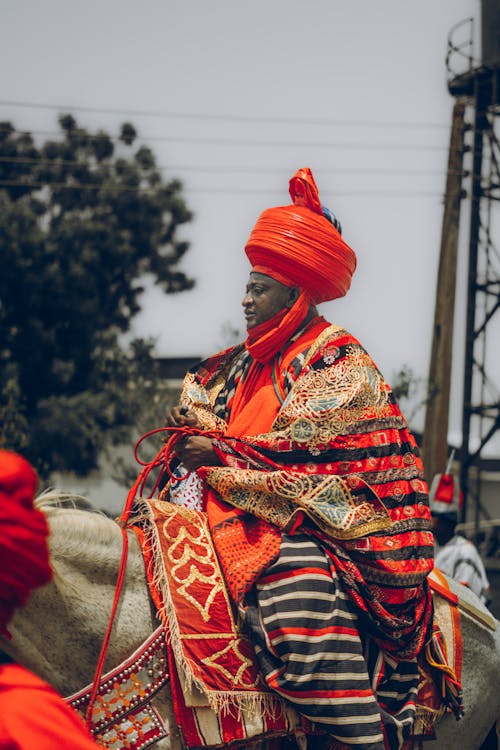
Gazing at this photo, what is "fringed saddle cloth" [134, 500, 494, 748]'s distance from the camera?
371 cm

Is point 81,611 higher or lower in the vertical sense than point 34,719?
lower

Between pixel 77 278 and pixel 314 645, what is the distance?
18.8m

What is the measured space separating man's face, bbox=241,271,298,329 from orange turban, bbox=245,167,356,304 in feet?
0.11

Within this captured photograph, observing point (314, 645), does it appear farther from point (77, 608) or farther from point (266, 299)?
point (266, 299)

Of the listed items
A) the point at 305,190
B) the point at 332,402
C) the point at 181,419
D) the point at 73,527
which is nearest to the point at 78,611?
the point at 73,527

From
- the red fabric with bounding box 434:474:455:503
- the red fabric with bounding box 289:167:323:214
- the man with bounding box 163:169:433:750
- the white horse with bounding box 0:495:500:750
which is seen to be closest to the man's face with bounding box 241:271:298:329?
the man with bounding box 163:169:433:750

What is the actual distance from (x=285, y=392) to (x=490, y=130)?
46.0 ft

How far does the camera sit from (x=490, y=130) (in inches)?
679

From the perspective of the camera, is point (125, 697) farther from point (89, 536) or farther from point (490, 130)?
point (490, 130)

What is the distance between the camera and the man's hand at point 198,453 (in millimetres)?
4176

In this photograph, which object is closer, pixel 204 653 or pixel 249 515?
pixel 204 653

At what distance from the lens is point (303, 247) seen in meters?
4.41

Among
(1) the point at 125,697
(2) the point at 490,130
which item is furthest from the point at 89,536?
(2) the point at 490,130

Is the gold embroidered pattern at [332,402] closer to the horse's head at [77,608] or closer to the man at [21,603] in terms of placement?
the horse's head at [77,608]
